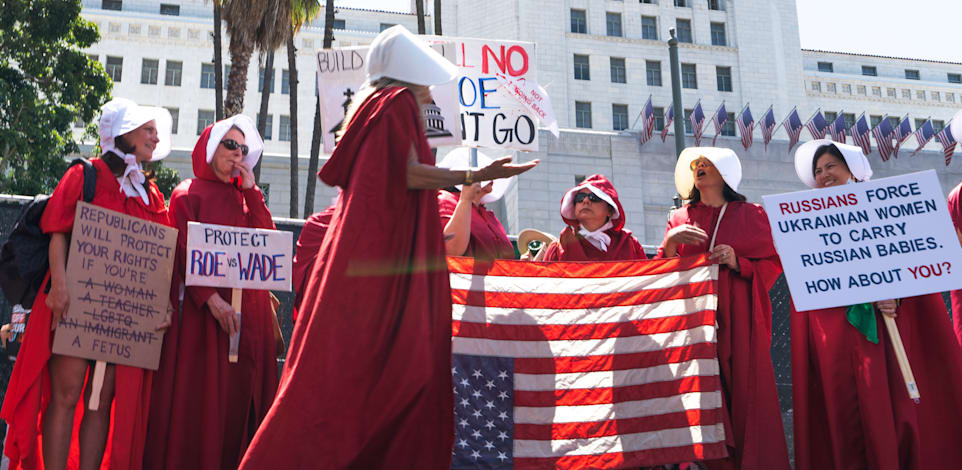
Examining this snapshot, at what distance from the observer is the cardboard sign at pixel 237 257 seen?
4488 millimetres

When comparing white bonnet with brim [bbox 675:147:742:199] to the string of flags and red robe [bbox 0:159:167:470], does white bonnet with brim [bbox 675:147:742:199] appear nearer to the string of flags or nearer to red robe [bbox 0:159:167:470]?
red robe [bbox 0:159:167:470]

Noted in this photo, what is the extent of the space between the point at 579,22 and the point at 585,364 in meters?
44.9

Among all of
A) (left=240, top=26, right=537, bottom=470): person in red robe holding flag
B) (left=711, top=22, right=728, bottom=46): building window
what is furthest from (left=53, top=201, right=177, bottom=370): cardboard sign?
(left=711, top=22, right=728, bottom=46): building window

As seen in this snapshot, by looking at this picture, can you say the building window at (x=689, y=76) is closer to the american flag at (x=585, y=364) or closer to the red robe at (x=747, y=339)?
the red robe at (x=747, y=339)

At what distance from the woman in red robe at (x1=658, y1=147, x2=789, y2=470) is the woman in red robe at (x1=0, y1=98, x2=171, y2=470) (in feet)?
10.7

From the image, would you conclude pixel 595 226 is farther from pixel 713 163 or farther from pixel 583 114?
pixel 583 114

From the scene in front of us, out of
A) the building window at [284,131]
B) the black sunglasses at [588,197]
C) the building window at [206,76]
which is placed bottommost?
the black sunglasses at [588,197]

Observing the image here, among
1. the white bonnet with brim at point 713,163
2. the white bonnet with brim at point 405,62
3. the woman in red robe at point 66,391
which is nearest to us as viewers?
the white bonnet with brim at point 405,62

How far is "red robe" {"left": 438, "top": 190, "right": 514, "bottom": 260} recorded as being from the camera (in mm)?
5190

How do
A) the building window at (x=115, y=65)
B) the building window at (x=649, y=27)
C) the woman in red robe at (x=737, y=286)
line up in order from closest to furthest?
the woman in red robe at (x=737, y=286), the building window at (x=115, y=65), the building window at (x=649, y=27)

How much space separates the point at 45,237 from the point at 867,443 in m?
4.55

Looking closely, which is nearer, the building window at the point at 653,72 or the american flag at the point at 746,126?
the american flag at the point at 746,126

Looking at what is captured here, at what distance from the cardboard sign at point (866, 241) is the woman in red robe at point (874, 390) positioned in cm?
24

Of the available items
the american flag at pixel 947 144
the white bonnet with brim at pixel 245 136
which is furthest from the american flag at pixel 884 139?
the white bonnet with brim at pixel 245 136
